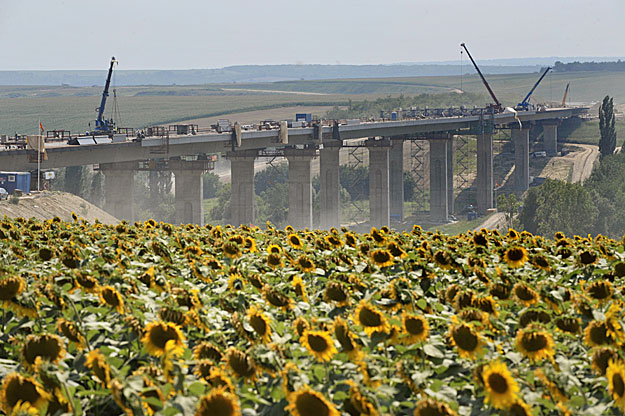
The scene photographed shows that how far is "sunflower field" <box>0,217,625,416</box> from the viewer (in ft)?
21.7

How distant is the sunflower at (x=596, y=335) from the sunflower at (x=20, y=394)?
450cm

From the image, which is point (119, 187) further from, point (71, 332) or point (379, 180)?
point (71, 332)

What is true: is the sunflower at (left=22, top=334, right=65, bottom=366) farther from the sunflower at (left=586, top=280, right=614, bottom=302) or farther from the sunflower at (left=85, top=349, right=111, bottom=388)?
the sunflower at (left=586, top=280, right=614, bottom=302)

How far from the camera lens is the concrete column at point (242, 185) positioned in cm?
9494

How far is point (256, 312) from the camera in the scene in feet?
25.8

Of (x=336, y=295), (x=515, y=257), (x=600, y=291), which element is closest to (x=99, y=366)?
(x=336, y=295)

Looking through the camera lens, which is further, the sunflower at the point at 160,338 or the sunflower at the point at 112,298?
the sunflower at the point at 112,298

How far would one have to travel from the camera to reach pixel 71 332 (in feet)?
24.7

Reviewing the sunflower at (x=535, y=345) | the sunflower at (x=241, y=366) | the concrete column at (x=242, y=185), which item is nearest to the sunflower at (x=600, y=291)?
the sunflower at (x=535, y=345)

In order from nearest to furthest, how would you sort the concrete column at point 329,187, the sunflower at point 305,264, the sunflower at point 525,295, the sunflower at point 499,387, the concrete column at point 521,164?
the sunflower at point 499,387 → the sunflower at point 525,295 → the sunflower at point 305,264 → the concrete column at point 329,187 → the concrete column at point 521,164

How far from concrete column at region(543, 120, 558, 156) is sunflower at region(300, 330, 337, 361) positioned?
18770cm

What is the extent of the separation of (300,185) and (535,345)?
315 feet

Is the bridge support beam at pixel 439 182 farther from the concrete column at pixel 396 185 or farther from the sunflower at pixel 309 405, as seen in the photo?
the sunflower at pixel 309 405

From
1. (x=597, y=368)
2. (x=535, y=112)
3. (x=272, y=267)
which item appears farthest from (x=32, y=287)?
(x=535, y=112)
